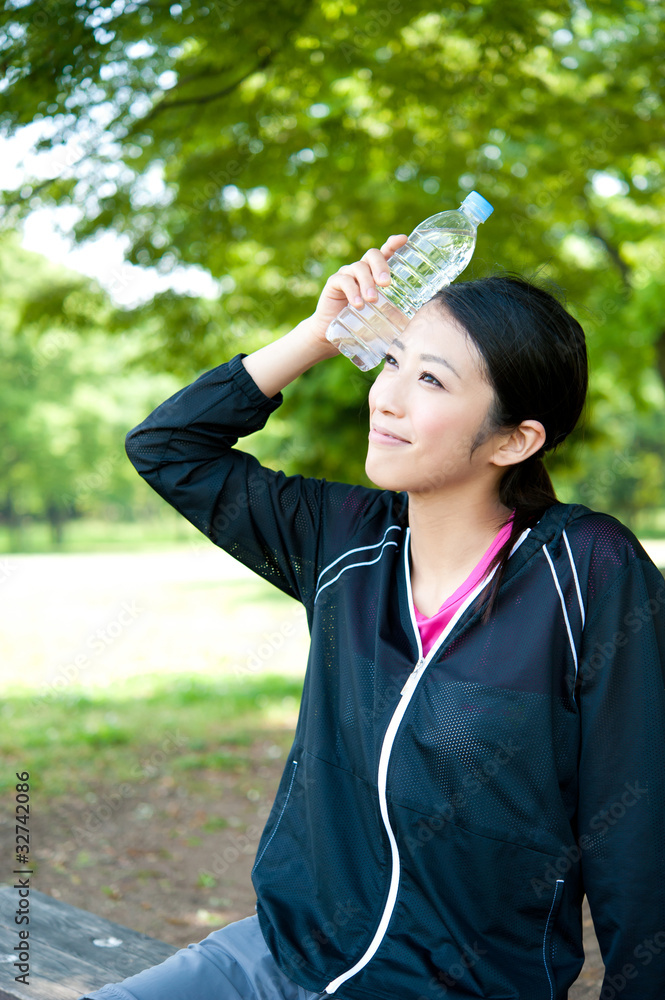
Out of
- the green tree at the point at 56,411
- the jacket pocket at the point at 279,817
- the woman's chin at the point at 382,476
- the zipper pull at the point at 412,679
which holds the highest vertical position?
the woman's chin at the point at 382,476

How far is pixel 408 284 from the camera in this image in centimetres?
257

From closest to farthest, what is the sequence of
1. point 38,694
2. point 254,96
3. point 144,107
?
1. point 144,107
2. point 254,96
3. point 38,694

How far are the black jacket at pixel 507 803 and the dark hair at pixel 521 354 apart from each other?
0.64 feet

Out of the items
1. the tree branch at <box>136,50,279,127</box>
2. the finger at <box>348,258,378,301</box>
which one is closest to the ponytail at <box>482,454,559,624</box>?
the finger at <box>348,258,378,301</box>

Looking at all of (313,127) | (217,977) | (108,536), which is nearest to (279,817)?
(217,977)

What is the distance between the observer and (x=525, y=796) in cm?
183

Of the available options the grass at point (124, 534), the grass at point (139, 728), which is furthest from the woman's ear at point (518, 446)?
the grass at point (124, 534)

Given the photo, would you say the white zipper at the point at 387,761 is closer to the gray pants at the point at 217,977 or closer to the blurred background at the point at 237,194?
the gray pants at the point at 217,977

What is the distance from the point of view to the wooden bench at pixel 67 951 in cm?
237

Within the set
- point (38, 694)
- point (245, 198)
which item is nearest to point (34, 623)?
point (38, 694)

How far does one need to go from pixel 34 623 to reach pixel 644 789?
1385cm

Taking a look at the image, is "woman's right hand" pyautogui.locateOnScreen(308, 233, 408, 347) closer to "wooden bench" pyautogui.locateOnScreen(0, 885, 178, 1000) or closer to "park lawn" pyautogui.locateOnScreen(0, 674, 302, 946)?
"wooden bench" pyautogui.locateOnScreen(0, 885, 178, 1000)

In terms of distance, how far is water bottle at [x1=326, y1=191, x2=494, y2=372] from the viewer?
2.24m

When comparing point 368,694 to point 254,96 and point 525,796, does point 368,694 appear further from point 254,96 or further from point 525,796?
point 254,96
